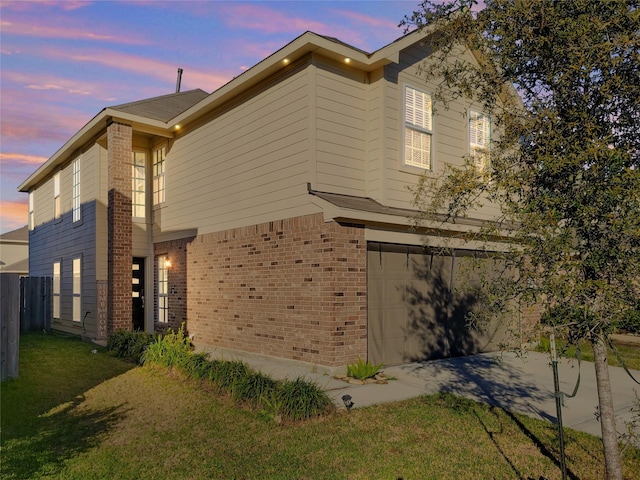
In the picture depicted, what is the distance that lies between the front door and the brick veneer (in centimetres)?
379

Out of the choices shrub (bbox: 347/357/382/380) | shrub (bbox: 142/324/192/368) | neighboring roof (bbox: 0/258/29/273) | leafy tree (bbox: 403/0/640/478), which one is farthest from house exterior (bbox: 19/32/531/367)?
neighboring roof (bbox: 0/258/29/273)

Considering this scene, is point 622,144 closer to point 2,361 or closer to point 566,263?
point 566,263

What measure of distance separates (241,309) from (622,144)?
9.21 meters

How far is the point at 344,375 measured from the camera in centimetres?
930

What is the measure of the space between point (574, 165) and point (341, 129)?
21.3 feet

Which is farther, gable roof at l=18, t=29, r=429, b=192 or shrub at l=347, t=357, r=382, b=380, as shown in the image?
gable roof at l=18, t=29, r=429, b=192

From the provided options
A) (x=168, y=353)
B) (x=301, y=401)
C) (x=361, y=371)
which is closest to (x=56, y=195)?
(x=168, y=353)

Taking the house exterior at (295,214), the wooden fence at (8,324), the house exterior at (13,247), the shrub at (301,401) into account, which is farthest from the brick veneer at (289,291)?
the house exterior at (13,247)

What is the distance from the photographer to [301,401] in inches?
270

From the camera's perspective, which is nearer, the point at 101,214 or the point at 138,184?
the point at 101,214

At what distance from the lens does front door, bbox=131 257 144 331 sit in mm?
16219

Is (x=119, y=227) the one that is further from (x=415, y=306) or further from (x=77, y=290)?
(x=415, y=306)

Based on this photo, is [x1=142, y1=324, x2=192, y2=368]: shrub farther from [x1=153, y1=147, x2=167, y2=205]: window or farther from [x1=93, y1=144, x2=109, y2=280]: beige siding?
[x1=153, y1=147, x2=167, y2=205]: window

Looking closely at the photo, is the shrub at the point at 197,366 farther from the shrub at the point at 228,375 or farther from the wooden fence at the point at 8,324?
the wooden fence at the point at 8,324
